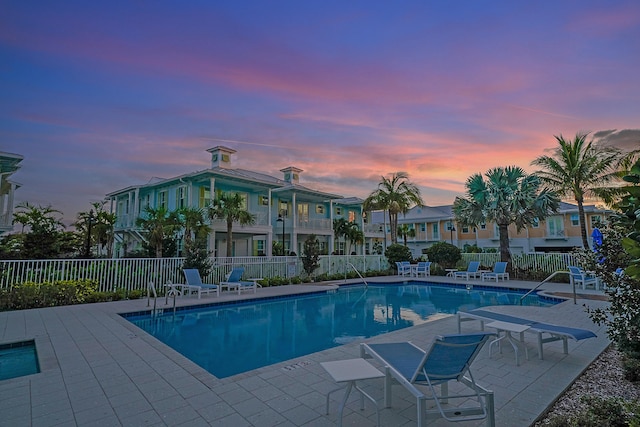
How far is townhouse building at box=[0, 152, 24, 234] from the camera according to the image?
1603cm

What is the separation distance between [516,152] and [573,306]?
318 inches

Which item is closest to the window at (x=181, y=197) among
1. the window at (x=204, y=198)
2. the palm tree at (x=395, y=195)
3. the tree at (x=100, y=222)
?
the window at (x=204, y=198)

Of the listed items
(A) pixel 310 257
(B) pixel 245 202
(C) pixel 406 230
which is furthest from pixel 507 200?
(C) pixel 406 230

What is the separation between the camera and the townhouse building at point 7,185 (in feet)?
52.6

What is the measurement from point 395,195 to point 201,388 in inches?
921

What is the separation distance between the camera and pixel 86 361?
529 centimetres

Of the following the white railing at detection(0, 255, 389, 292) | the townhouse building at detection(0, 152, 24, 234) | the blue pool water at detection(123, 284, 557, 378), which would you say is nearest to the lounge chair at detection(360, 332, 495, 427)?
the blue pool water at detection(123, 284, 557, 378)

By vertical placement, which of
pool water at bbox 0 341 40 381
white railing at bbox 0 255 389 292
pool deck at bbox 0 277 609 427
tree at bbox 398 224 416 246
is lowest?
pool water at bbox 0 341 40 381

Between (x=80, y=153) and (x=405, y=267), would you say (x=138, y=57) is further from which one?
(x=405, y=267)

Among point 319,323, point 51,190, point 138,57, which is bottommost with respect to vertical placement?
point 319,323

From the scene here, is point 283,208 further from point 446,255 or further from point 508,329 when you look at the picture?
point 508,329

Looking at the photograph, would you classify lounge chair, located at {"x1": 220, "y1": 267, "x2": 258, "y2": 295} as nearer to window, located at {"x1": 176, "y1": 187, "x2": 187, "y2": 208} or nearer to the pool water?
the pool water

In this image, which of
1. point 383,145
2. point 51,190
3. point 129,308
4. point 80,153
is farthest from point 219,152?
point 129,308

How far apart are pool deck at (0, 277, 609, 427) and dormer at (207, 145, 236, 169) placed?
57.1ft
